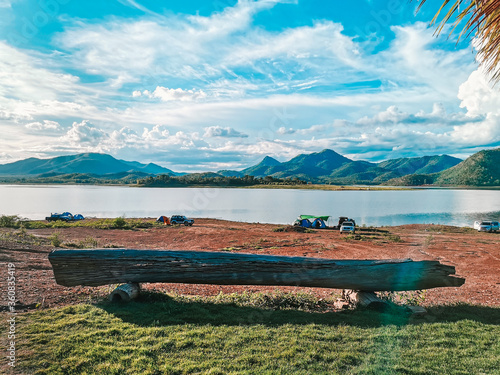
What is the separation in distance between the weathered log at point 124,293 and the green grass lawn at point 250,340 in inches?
9.7

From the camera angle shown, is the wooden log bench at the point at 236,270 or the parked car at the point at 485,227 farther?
the parked car at the point at 485,227

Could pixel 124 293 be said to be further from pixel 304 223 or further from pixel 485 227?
pixel 485 227

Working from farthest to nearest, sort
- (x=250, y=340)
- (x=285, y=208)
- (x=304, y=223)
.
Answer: (x=285, y=208) → (x=304, y=223) → (x=250, y=340)

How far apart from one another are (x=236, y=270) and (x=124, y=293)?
9.00ft

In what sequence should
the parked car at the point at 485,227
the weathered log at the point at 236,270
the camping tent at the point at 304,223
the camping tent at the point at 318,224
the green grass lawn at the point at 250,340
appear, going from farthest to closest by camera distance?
the camping tent at the point at 304,223 → the camping tent at the point at 318,224 → the parked car at the point at 485,227 → the weathered log at the point at 236,270 → the green grass lawn at the point at 250,340

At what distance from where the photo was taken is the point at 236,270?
7.80m

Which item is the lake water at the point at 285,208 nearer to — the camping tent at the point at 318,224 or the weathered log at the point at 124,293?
the camping tent at the point at 318,224

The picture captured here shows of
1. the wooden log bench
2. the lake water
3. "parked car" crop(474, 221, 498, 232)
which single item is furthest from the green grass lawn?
the lake water

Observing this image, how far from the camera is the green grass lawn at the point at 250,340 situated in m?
4.58

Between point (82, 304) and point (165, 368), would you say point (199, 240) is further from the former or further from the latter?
point (165, 368)

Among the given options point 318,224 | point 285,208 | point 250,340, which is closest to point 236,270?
point 250,340

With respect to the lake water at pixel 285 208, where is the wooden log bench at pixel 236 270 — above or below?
above

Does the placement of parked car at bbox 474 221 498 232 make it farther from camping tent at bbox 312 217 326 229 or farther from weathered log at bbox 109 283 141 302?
weathered log at bbox 109 283 141 302

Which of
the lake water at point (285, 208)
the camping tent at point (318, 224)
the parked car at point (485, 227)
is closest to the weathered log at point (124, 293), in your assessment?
the camping tent at point (318, 224)
